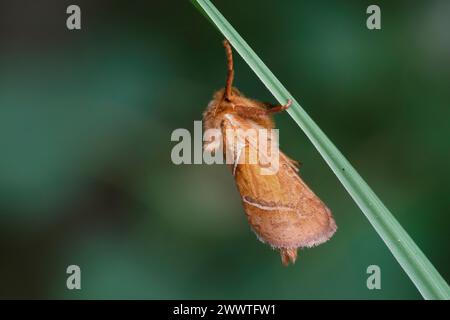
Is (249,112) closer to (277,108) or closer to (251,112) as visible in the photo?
(251,112)

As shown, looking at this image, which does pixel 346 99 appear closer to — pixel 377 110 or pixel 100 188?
pixel 377 110

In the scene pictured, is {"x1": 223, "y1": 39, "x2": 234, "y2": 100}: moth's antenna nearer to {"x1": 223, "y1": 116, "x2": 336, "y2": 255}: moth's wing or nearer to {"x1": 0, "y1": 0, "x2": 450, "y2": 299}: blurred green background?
{"x1": 223, "y1": 116, "x2": 336, "y2": 255}: moth's wing

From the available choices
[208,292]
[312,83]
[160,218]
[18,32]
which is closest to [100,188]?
[160,218]

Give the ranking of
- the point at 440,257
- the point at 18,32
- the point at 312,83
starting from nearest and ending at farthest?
the point at 440,257, the point at 312,83, the point at 18,32

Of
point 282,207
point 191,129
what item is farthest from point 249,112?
point 191,129

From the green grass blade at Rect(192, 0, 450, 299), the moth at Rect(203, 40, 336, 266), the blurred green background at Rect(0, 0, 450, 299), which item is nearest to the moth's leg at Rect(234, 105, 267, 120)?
the moth at Rect(203, 40, 336, 266)

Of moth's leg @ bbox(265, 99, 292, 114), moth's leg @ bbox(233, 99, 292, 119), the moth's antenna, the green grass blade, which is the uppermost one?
the moth's antenna
